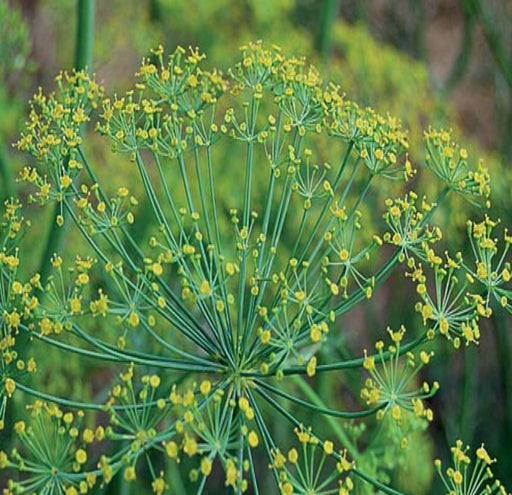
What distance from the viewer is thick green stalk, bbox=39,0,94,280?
33.7 inches

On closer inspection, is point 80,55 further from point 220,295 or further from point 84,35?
point 220,295

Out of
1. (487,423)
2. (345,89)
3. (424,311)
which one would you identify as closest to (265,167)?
(345,89)

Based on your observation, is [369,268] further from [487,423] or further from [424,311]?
[424,311]

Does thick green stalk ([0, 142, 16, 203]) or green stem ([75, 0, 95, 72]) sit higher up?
green stem ([75, 0, 95, 72])

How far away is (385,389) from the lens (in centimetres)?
65

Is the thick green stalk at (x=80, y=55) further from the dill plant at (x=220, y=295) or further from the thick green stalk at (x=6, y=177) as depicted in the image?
the thick green stalk at (x=6, y=177)

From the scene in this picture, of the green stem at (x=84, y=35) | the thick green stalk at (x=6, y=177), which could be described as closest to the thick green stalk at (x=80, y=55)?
the green stem at (x=84, y=35)

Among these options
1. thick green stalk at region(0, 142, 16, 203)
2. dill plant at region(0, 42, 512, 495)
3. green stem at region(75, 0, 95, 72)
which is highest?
green stem at region(75, 0, 95, 72)

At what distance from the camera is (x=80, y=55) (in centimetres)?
88

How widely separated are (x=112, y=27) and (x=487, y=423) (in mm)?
1156

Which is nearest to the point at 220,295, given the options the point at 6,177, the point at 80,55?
the point at 80,55

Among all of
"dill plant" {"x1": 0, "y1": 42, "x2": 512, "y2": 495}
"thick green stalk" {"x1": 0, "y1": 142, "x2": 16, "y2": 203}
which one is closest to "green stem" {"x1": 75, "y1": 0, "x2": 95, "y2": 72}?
"dill plant" {"x1": 0, "y1": 42, "x2": 512, "y2": 495}

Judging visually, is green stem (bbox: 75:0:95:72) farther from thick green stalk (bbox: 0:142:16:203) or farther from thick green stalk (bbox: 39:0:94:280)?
thick green stalk (bbox: 0:142:16:203)

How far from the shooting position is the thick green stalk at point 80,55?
2.81 feet
